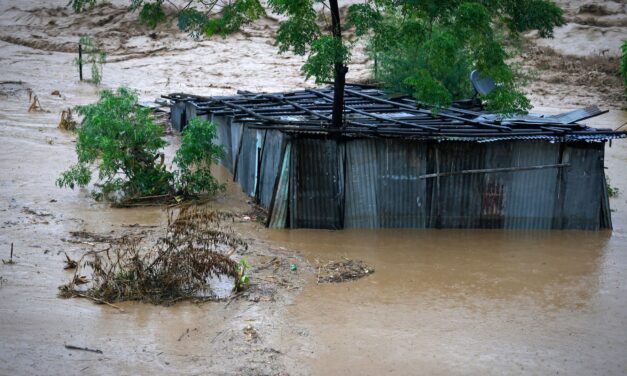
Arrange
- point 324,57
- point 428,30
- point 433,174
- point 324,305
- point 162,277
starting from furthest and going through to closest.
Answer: point 433,174 < point 428,30 < point 324,57 < point 324,305 < point 162,277

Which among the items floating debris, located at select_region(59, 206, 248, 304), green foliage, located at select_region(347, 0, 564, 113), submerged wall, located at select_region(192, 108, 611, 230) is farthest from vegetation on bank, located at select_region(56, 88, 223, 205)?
floating debris, located at select_region(59, 206, 248, 304)

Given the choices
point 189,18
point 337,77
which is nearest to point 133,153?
point 189,18

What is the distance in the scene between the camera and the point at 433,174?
1143 centimetres

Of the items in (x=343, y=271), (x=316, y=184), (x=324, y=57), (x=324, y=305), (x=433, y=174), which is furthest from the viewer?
(x=433, y=174)

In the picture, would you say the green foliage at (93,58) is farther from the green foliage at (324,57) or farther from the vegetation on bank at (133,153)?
the green foliage at (324,57)

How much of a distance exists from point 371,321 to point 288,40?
4.30 m

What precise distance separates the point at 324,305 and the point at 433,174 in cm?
360

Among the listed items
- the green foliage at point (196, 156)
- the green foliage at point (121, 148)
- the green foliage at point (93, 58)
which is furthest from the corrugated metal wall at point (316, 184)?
the green foliage at point (93, 58)

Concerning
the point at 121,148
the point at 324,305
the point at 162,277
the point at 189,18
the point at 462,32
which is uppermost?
the point at 189,18

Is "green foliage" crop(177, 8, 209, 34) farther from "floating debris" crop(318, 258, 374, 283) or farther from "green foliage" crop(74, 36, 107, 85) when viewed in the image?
"green foliage" crop(74, 36, 107, 85)

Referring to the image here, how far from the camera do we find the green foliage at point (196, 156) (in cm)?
1238

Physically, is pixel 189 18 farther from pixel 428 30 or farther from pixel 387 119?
pixel 387 119

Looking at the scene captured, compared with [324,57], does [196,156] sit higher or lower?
lower

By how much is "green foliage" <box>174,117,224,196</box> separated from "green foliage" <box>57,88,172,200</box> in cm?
30
